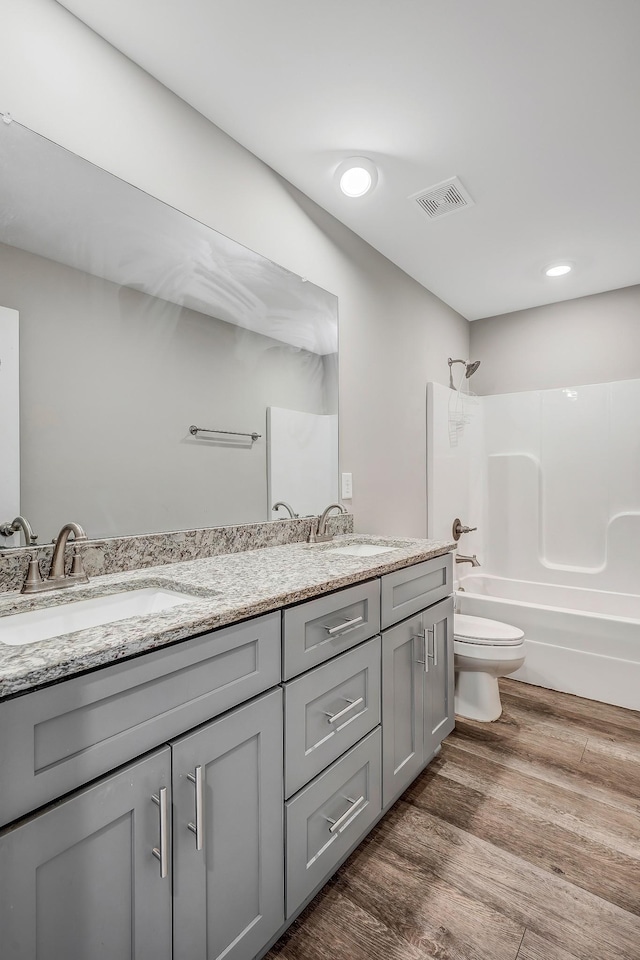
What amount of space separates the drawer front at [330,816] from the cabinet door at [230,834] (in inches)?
2.0

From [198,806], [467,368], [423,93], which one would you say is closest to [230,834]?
[198,806]

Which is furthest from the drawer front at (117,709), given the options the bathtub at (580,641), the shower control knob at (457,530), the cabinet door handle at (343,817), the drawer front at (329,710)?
the shower control knob at (457,530)

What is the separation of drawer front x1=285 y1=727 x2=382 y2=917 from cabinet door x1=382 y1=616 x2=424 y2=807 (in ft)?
0.23

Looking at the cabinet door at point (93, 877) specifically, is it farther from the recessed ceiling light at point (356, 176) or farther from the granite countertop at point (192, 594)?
the recessed ceiling light at point (356, 176)

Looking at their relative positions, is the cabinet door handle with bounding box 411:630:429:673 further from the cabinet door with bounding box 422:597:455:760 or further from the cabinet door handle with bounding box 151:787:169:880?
the cabinet door handle with bounding box 151:787:169:880

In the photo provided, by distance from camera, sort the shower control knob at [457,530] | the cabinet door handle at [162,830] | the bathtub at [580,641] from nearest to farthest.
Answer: the cabinet door handle at [162,830] → the bathtub at [580,641] → the shower control knob at [457,530]

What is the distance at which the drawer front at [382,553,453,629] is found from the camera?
1.53 meters

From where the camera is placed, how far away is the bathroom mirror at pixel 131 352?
1.18 metres

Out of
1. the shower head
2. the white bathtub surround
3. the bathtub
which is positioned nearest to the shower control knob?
the white bathtub surround

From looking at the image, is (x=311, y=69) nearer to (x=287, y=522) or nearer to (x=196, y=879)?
(x=287, y=522)

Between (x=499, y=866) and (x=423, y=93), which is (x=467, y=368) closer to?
(x=423, y=93)

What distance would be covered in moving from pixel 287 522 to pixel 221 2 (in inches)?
63.4

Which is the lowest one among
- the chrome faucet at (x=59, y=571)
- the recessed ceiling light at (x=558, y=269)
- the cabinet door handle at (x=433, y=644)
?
the cabinet door handle at (x=433, y=644)

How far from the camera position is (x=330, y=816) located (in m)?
1.26
